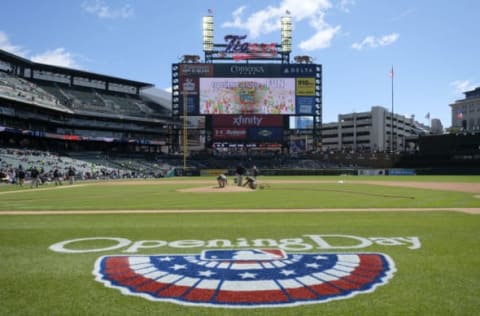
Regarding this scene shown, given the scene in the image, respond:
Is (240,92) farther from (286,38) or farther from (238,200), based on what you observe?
(238,200)

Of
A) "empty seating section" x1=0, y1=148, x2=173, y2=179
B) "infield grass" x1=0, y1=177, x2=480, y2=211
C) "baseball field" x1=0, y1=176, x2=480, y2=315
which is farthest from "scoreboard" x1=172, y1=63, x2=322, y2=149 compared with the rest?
"baseball field" x1=0, y1=176, x2=480, y2=315

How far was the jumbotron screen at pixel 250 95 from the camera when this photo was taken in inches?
2549

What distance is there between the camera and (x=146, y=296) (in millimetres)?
4363

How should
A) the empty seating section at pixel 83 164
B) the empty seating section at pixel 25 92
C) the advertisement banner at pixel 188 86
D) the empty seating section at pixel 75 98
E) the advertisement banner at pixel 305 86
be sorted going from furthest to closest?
the advertisement banner at pixel 305 86
the advertisement banner at pixel 188 86
the empty seating section at pixel 75 98
the empty seating section at pixel 25 92
the empty seating section at pixel 83 164

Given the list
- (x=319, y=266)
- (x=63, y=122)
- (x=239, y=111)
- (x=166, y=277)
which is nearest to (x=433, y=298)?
(x=319, y=266)

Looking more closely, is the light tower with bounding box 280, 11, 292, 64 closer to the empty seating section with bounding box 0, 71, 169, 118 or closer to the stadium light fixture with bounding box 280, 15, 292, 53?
the stadium light fixture with bounding box 280, 15, 292, 53

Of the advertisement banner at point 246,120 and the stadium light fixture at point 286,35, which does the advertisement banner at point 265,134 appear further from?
the stadium light fixture at point 286,35

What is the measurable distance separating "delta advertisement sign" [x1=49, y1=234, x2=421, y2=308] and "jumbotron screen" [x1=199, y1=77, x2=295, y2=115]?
5838cm

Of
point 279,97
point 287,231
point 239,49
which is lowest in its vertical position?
point 287,231

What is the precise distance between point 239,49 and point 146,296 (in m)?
67.5

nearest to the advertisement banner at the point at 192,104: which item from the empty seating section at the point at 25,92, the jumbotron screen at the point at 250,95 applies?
the jumbotron screen at the point at 250,95

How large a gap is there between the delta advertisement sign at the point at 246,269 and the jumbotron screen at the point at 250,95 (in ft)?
192

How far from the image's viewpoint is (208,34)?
2717 inches

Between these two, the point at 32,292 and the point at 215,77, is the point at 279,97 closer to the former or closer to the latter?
the point at 215,77
